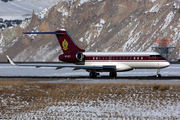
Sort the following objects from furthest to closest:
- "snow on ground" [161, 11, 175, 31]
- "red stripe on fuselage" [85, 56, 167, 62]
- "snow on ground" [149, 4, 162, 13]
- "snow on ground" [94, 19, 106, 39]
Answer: "snow on ground" [94, 19, 106, 39] < "snow on ground" [149, 4, 162, 13] < "snow on ground" [161, 11, 175, 31] < "red stripe on fuselage" [85, 56, 167, 62]

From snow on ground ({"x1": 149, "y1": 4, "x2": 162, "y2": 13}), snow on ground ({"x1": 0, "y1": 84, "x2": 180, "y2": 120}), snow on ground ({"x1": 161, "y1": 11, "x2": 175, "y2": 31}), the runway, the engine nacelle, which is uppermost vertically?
snow on ground ({"x1": 149, "y1": 4, "x2": 162, "y2": 13})

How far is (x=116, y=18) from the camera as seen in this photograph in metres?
181

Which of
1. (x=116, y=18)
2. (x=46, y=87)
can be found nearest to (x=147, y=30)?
(x=116, y=18)

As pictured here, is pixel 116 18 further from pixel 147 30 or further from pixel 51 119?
pixel 51 119

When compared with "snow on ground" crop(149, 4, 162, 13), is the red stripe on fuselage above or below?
below

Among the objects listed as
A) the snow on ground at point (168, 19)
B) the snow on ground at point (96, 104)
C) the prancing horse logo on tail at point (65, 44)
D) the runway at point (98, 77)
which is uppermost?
the snow on ground at point (168, 19)

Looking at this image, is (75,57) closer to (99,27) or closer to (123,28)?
(123,28)

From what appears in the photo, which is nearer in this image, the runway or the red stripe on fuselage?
the runway

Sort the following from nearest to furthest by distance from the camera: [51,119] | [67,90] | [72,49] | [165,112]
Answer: [51,119]
[165,112]
[67,90]
[72,49]

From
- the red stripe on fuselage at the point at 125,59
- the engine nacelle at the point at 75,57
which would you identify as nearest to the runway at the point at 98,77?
the red stripe on fuselage at the point at 125,59

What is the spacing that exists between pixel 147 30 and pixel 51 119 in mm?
144676

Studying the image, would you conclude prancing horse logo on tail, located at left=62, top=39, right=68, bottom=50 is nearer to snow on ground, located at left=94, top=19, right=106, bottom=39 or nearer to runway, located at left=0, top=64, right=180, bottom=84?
runway, located at left=0, top=64, right=180, bottom=84

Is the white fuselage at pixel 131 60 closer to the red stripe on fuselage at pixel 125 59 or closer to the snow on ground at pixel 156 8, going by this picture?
the red stripe on fuselage at pixel 125 59

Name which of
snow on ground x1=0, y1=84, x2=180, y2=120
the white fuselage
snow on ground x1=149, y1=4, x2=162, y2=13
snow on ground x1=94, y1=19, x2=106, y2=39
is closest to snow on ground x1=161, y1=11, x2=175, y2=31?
snow on ground x1=149, y1=4, x2=162, y2=13
